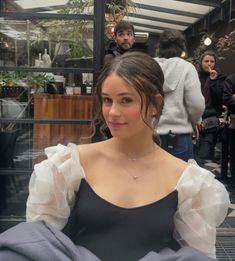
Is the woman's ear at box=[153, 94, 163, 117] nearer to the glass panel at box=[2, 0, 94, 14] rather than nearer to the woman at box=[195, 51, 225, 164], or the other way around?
the glass panel at box=[2, 0, 94, 14]

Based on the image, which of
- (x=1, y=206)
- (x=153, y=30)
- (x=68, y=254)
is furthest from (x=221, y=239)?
(x=153, y=30)

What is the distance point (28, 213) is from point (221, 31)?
28.7 feet

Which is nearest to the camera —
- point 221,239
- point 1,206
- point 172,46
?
point 172,46

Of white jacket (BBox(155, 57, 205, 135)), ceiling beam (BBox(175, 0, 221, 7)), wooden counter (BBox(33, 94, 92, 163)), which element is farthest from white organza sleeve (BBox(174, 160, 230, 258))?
ceiling beam (BBox(175, 0, 221, 7))

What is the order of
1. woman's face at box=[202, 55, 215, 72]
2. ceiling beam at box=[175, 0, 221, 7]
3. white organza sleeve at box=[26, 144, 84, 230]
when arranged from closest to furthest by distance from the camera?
white organza sleeve at box=[26, 144, 84, 230] → woman's face at box=[202, 55, 215, 72] → ceiling beam at box=[175, 0, 221, 7]

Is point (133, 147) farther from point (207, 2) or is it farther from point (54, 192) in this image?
point (207, 2)

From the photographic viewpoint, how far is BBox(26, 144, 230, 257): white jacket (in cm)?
141

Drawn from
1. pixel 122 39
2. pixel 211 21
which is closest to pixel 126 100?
pixel 122 39

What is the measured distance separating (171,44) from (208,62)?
152 cm

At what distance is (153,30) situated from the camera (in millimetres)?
10930

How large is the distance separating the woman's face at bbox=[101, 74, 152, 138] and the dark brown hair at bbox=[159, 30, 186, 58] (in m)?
1.70

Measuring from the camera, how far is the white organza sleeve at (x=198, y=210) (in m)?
1.42

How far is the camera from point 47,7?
3.43 m

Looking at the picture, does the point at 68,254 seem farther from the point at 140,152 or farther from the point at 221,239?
the point at 221,239
